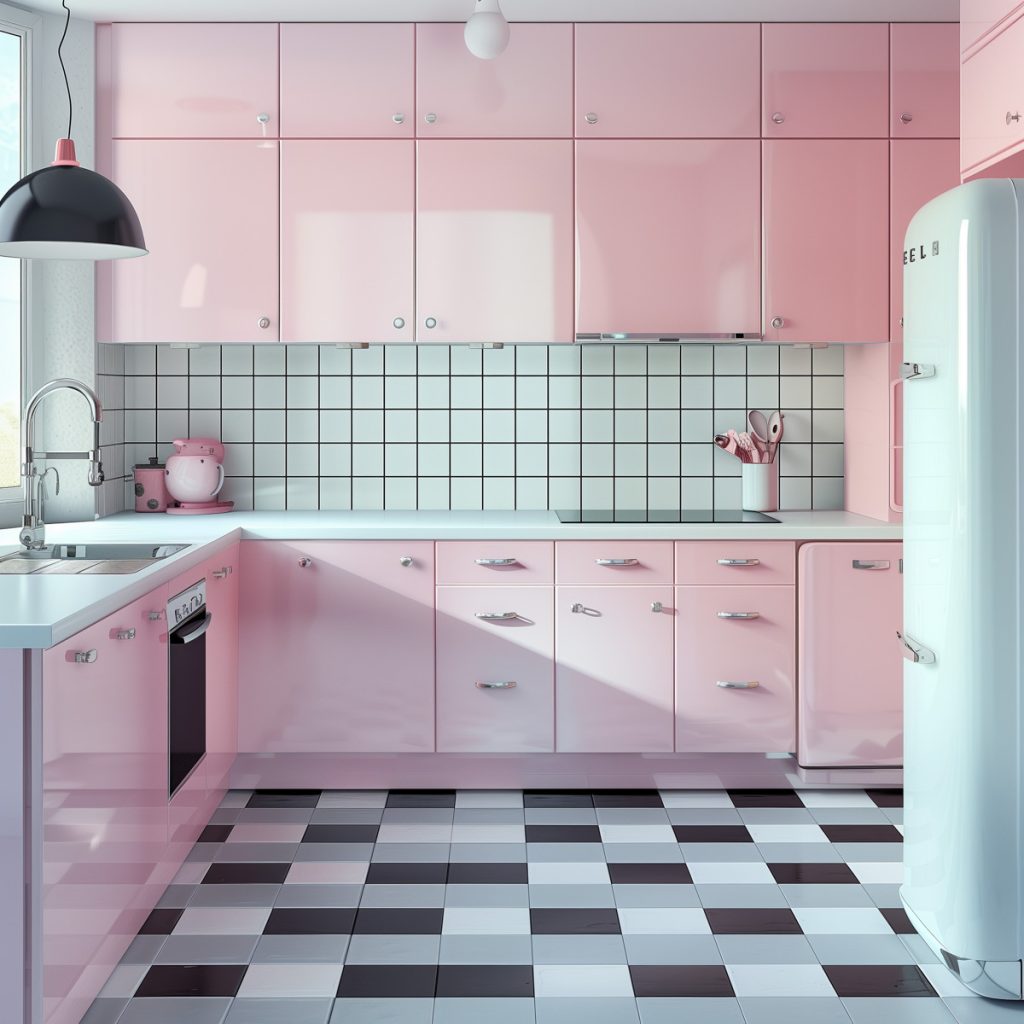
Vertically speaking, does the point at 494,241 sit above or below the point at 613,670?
above

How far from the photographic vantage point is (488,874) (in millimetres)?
2887

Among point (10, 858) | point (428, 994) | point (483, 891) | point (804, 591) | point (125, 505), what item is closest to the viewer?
point (10, 858)

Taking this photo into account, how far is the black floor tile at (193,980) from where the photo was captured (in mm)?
2295

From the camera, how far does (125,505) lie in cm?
400

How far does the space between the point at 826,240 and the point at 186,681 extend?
2400mm

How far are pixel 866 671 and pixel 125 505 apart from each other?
2601mm

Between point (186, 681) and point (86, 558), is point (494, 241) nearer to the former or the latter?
point (86, 558)

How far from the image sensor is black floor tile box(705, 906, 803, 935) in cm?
256

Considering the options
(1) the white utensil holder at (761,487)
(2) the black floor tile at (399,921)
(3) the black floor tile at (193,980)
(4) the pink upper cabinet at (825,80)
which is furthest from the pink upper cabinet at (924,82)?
(3) the black floor tile at (193,980)

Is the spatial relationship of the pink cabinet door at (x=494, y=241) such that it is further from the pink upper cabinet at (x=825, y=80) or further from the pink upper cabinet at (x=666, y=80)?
the pink upper cabinet at (x=825, y=80)

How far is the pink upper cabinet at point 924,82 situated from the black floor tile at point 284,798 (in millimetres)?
2833

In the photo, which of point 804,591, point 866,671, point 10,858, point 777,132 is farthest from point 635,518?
point 10,858

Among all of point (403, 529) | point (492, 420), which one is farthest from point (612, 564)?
point (492, 420)

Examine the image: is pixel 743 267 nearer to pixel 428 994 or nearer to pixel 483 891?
pixel 483 891
